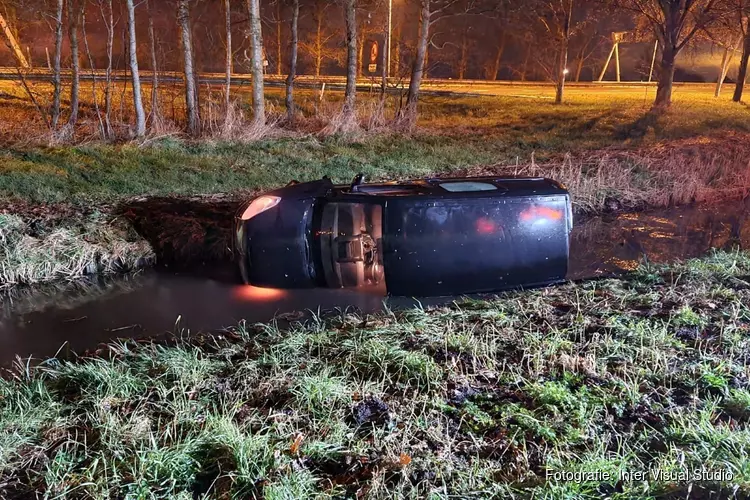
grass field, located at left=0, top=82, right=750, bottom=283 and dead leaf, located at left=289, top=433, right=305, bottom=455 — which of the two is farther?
grass field, located at left=0, top=82, right=750, bottom=283

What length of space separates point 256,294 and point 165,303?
4.55 feet

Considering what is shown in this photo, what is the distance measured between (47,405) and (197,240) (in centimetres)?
531

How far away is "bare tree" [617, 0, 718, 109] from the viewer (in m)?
19.3

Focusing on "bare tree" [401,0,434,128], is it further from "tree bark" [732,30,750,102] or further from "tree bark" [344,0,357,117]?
"tree bark" [732,30,750,102]

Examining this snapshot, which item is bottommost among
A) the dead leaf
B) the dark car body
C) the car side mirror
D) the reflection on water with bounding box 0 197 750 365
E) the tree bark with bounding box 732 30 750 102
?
the reflection on water with bounding box 0 197 750 365

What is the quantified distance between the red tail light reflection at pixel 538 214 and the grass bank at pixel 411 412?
124 centimetres

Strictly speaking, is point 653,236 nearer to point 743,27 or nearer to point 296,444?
point 296,444

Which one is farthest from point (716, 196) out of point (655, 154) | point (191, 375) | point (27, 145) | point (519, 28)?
point (519, 28)

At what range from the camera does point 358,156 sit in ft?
45.8

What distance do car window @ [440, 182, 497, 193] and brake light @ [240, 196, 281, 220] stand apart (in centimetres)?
210

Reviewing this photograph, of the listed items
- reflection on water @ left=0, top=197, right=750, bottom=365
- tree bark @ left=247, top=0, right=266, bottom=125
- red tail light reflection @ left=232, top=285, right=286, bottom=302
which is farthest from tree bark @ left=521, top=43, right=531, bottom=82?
red tail light reflection @ left=232, top=285, right=286, bottom=302

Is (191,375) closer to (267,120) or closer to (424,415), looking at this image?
(424,415)

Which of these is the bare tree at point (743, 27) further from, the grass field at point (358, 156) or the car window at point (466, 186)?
the car window at point (466, 186)

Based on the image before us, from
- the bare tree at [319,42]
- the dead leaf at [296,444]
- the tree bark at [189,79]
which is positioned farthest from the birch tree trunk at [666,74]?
the dead leaf at [296,444]
